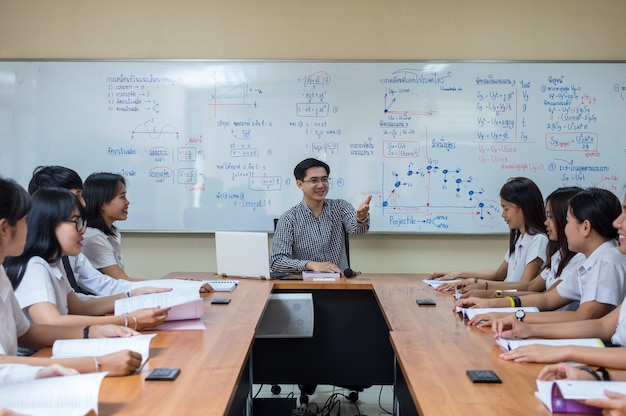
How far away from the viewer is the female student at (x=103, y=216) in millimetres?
2859

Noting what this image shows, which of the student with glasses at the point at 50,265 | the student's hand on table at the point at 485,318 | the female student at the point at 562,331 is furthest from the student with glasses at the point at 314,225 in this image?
the female student at the point at 562,331

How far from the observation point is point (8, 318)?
1658 mm

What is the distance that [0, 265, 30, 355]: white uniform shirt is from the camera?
1621 millimetres

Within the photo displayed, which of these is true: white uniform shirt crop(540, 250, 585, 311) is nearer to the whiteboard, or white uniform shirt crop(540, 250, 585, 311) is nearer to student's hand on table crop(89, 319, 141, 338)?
the whiteboard

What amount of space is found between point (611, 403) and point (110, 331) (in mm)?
1411

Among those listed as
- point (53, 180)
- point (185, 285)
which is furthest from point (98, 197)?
point (185, 285)

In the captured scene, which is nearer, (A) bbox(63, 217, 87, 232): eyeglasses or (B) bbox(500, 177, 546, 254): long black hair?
(A) bbox(63, 217, 87, 232): eyeglasses

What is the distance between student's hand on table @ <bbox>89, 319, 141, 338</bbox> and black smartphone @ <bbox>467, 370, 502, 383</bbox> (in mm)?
1045

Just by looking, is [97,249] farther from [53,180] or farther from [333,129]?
[333,129]

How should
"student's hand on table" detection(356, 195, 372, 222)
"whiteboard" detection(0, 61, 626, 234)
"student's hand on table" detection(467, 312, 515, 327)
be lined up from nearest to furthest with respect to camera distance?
"student's hand on table" detection(467, 312, 515, 327)
"student's hand on table" detection(356, 195, 372, 222)
"whiteboard" detection(0, 61, 626, 234)

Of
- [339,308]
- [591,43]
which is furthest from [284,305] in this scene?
[591,43]

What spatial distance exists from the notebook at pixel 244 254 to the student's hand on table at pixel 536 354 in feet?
5.45

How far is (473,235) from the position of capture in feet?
13.6

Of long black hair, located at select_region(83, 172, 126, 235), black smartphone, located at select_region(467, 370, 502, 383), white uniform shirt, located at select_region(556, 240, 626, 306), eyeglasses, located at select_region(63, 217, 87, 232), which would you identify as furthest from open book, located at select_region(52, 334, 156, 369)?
white uniform shirt, located at select_region(556, 240, 626, 306)
